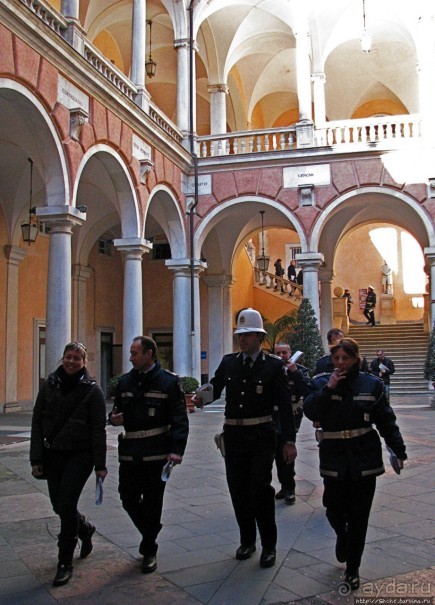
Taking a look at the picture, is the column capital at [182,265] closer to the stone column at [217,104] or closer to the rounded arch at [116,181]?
the rounded arch at [116,181]

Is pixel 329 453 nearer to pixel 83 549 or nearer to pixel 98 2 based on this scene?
pixel 83 549

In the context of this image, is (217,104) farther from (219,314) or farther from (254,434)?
(254,434)

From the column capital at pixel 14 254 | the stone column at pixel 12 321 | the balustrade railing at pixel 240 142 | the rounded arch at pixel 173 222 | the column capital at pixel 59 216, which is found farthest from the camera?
the balustrade railing at pixel 240 142

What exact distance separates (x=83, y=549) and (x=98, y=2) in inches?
671

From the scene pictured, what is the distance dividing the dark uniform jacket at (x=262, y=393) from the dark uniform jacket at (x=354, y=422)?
1.09ft

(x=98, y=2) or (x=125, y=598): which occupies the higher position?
(x=98, y=2)

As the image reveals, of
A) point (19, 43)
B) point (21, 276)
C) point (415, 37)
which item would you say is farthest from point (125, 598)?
point (415, 37)

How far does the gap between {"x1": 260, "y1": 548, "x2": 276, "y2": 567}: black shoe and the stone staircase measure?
52.3 ft

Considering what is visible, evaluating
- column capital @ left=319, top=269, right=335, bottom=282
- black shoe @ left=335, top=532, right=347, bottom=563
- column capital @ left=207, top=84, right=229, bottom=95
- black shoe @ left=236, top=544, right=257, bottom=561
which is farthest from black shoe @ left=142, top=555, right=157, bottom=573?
column capital @ left=319, top=269, right=335, bottom=282

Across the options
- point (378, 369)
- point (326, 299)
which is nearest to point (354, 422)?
point (378, 369)

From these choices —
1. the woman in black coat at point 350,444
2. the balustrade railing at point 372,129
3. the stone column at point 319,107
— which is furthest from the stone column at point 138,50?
the woman in black coat at point 350,444

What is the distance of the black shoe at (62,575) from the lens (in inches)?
152

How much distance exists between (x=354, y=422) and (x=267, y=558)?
1070 mm

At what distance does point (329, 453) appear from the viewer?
393cm
